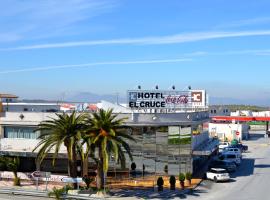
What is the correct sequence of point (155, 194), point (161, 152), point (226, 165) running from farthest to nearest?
point (226, 165)
point (161, 152)
point (155, 194)

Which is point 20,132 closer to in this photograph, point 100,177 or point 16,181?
point 16,181

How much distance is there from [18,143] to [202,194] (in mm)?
21345

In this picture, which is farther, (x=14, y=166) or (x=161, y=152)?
(x=161, y=152)

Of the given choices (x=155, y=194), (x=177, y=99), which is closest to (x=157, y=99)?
(x=177, y=99)

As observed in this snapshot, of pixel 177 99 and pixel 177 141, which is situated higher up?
pixel 177 99

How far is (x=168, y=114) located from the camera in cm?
5019

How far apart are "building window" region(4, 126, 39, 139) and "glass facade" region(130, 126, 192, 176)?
11120 mm

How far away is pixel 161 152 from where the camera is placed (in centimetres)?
4988

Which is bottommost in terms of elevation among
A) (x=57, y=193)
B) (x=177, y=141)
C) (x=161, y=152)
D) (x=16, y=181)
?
(x=57, y=193)

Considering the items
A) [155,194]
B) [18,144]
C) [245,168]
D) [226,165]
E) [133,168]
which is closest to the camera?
[155,194]

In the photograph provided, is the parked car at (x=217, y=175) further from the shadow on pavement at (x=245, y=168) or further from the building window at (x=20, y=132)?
the building window at (x=20, y=132)

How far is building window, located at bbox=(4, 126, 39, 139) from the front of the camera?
52906 mm

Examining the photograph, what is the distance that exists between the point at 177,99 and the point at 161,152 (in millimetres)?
7429

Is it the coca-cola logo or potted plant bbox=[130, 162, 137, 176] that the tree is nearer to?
potted plant bbox=[130, 162, 137, 176]
